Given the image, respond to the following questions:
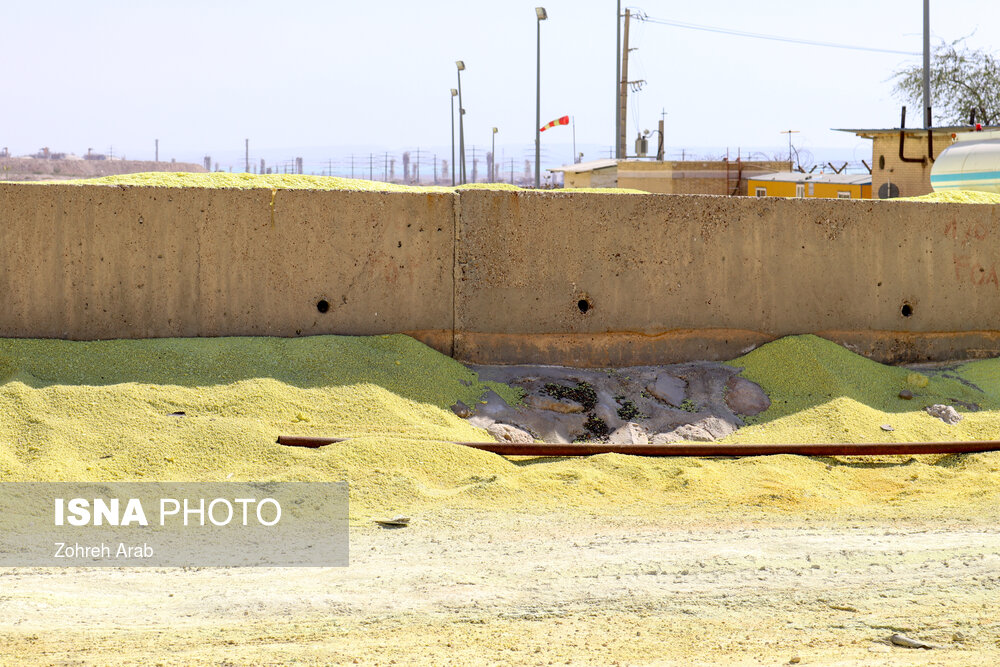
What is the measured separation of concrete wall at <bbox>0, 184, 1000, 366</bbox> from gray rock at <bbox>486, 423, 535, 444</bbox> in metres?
1.00

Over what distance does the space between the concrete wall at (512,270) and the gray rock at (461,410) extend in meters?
0.73

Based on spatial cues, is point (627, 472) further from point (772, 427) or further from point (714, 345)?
point (714, 345)

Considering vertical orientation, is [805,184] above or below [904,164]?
above

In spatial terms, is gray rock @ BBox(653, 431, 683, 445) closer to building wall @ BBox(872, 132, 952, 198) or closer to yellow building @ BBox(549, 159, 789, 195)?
building wall @ BBox(872, 132, 952, 198)

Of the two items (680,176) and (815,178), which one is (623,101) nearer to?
(680,176)

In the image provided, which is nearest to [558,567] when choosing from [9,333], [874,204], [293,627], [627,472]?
[293,627]

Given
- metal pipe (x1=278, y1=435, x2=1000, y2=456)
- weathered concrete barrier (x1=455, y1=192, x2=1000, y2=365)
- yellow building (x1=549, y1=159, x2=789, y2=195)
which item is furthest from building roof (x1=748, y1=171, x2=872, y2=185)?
metal pipe (x1=278, y1=435, x2=1000, y2=456)

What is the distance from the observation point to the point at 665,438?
7527 millimetres

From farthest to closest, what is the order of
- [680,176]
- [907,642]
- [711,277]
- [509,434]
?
[680,176]
[711,277]
[509,434]
[907,642]

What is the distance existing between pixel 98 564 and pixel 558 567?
7.38ft

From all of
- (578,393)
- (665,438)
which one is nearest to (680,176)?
(578,393)

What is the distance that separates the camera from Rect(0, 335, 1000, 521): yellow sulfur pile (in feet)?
20.1

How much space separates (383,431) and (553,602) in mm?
2894

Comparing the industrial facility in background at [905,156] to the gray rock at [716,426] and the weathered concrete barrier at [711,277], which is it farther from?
the gray rock at [716,426]
